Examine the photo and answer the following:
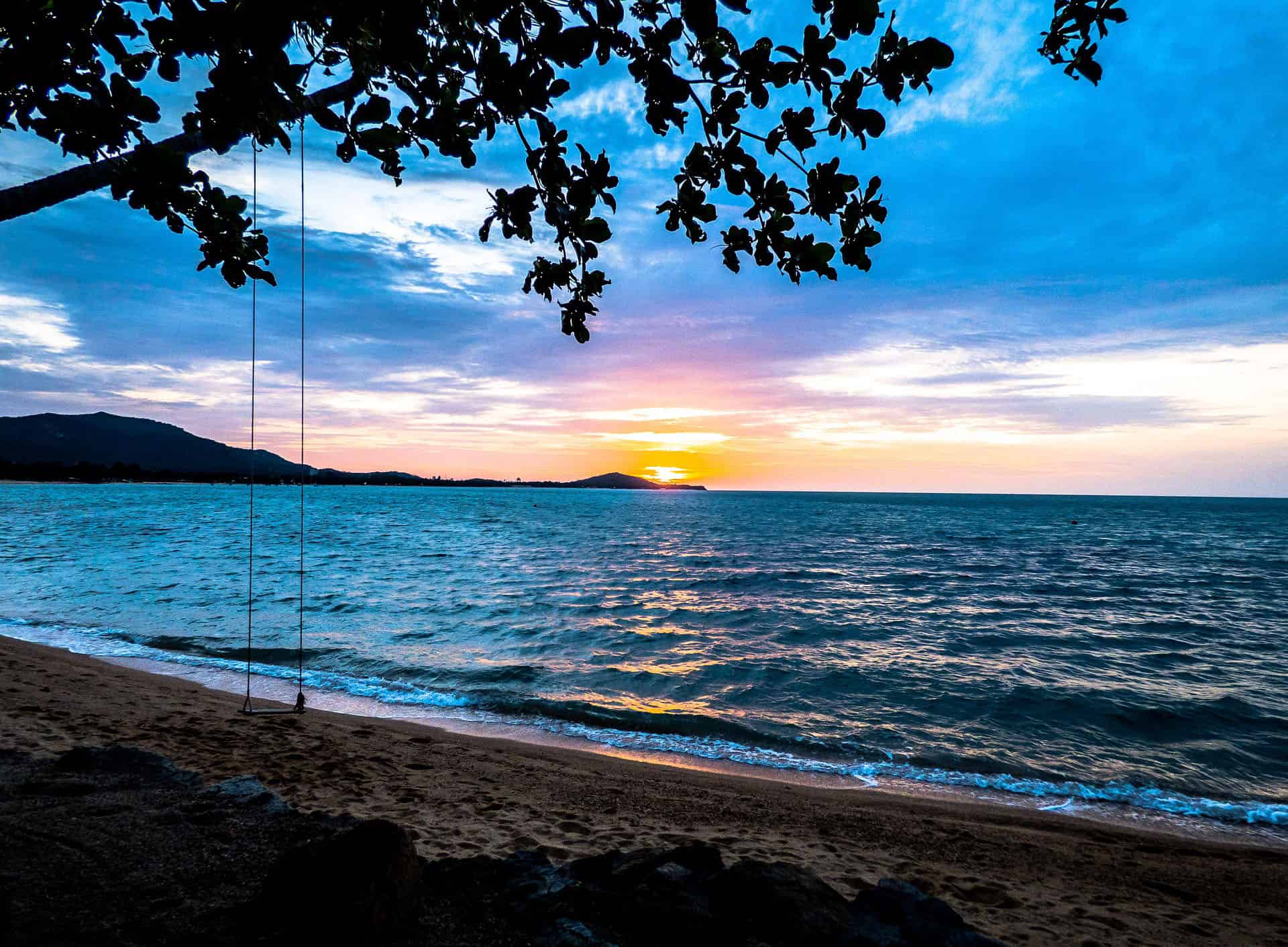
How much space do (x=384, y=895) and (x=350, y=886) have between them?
0.19 metres

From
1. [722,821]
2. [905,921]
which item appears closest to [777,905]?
[905,921]

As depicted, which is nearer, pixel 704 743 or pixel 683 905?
pixel 683 905

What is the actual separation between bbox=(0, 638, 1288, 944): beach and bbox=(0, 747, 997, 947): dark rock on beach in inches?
66.0

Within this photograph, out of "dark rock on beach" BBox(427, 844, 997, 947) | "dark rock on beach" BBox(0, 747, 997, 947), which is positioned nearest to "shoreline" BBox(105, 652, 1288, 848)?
"dark rock on beach" BBox(427, 844, 997, 947)

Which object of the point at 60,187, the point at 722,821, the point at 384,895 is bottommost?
the point at 722,821

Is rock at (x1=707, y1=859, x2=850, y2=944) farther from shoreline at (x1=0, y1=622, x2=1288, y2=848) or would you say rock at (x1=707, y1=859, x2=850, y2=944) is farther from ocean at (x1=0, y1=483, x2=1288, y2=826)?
Result: ocean at (x1=0, y1=483, x2=1288, y2=826)

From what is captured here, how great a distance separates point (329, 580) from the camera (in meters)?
25.2

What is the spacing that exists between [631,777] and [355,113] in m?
8.05

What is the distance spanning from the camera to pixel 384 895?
334cm

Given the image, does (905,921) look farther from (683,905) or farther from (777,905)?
(683,905)

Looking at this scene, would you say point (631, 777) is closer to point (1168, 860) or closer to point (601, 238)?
point (1168, 860)

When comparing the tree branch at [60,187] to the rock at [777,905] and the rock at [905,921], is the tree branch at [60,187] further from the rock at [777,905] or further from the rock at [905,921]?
the rock at [905,921]

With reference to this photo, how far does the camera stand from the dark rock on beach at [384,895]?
129 inches

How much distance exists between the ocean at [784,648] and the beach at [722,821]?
137 centimetres
